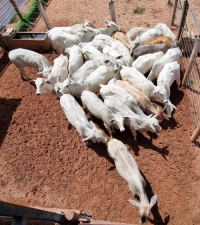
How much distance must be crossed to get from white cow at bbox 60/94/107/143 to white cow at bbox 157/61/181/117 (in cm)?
202

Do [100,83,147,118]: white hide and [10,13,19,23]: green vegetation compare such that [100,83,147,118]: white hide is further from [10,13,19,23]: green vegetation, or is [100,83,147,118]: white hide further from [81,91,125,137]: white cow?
[10,13,19,23]: green vegetation

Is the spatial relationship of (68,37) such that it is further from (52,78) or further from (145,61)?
(145,61)

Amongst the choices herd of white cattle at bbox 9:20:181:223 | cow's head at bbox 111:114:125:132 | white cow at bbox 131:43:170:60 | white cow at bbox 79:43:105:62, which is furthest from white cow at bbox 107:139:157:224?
white cow at bbox 131:43:170:60

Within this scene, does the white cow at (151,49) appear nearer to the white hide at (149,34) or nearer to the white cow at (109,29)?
the white hide at (149,34)

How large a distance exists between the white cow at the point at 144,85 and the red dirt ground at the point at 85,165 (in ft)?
2.14

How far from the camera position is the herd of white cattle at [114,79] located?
575 cm

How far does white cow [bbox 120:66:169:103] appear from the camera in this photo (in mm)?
6383

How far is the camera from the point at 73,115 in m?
6.11

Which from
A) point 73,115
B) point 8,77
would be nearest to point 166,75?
point 73,115

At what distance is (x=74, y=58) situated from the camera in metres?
7.48

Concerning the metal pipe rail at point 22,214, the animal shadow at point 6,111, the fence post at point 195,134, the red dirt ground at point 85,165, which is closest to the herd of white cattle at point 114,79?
the red dirt ground at point 85,165

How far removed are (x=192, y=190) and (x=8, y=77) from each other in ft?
22.4

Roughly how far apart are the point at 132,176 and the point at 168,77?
3.13m

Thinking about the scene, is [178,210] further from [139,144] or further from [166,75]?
[166,75]
